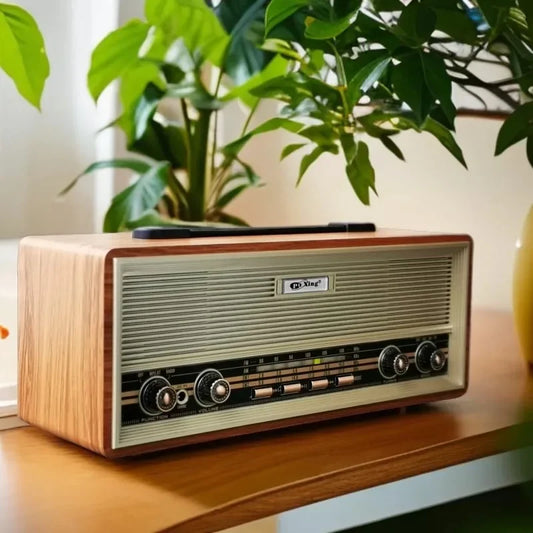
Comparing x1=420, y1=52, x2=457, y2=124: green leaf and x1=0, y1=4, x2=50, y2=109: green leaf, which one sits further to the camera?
x1=0, y1=4, x2=50, y2=109: green leaf

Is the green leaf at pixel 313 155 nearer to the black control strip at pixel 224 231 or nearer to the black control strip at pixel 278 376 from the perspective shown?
the black control strip at pixel 224 231

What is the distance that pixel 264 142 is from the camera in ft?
5.48

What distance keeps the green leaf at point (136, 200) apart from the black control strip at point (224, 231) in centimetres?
43

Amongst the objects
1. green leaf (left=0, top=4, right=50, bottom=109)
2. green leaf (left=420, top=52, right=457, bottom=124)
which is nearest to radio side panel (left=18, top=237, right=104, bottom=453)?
green leaf (left=0, top=4, right=50, bottom=109)

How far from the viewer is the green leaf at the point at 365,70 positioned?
2.25 ft

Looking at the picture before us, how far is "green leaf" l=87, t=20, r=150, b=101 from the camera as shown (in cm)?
120

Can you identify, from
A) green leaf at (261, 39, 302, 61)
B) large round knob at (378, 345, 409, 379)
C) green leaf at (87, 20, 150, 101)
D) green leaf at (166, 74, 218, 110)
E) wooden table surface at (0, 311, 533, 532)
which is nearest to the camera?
wooden table surface at (0, 311, 533, 532)

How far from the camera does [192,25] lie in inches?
51.9

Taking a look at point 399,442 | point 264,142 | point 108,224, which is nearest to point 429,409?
point 399,442

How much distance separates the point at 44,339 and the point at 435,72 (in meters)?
0.37

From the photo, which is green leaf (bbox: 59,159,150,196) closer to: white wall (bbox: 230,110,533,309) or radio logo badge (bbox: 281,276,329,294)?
white wall (bbox: 230,110,533,309)

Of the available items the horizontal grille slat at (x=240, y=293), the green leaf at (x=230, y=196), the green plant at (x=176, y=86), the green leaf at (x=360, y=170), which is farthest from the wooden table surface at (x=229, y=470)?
the green leaf at (x=230, y=196)

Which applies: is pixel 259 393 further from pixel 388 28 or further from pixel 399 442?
pixel 388 28

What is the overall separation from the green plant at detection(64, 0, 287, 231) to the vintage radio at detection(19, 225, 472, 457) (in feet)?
1.48
